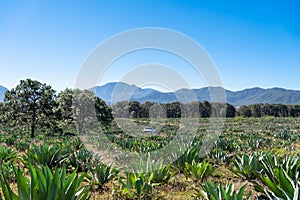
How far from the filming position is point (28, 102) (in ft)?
51.7

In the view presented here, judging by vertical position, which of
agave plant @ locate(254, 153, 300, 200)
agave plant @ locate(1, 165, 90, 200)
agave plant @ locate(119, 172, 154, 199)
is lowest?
agave plant @ locate(119, 172, 154, 199)

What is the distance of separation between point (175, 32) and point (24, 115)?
1245cm

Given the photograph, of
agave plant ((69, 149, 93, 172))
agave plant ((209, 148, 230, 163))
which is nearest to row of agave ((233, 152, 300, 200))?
agave plant ((209, 148, 230, 163))

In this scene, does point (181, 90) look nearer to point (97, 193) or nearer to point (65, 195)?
point (97, 193)

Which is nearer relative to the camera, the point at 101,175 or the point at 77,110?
the point at 101,175

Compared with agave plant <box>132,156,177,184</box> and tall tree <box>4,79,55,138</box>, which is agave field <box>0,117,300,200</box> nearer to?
agave plant <box>132,156,177,184</box>

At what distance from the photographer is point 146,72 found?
Answer: 7.63 meters

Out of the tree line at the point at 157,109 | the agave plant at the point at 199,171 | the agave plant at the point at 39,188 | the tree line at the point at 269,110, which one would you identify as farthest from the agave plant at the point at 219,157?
the tree line at the point at 269,110

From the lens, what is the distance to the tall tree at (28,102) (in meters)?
15.7

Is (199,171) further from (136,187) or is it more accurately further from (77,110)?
(77,110)

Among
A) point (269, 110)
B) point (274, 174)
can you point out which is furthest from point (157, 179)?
point (269, 110)

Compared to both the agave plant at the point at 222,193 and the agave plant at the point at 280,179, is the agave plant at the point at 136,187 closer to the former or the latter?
the agave plant at the point at 222,193

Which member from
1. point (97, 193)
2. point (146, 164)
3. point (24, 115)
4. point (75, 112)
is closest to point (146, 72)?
point (146, 164)

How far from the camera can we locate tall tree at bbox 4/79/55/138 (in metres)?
15.7
